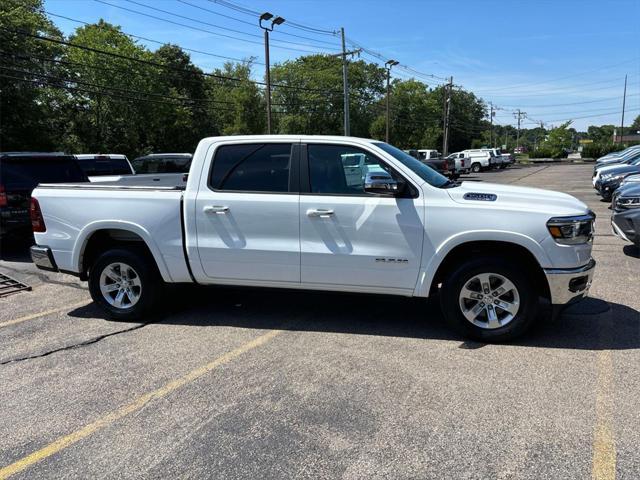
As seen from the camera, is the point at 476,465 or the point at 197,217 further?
the point at 197,217

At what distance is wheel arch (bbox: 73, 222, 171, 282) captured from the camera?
5.37 meters

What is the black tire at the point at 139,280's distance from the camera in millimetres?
5496

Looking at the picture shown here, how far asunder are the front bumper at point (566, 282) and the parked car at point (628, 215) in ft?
13.7

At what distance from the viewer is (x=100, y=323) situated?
5.59 m

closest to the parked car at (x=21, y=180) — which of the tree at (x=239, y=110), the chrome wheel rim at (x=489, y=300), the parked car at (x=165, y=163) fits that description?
the parked car at (x=165, y=163)

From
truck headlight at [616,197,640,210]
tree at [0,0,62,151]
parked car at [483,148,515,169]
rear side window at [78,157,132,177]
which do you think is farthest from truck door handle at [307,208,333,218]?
parked car at [483,148,515,169]

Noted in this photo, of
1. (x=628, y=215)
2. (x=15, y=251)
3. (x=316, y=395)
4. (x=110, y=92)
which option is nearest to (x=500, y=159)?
(x=110, y=92)

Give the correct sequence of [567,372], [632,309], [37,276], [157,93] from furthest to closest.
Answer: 1. [157,93]
2. [37,276]
3. [632,309]
4. [567,372]

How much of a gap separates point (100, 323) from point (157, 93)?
3270 cm

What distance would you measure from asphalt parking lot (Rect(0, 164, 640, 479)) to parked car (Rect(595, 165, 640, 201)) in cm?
1181

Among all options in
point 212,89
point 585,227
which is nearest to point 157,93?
point 212,89

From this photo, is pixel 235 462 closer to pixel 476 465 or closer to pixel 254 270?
pixel 476 465

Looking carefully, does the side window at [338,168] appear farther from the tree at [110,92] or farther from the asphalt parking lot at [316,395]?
the tree at [110,92]

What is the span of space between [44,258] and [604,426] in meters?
5.55
